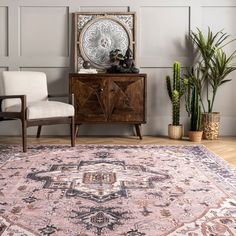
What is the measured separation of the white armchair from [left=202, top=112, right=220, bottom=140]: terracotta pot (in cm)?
151

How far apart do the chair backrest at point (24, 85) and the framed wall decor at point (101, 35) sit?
58cm

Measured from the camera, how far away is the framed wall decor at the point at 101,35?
14.2ft

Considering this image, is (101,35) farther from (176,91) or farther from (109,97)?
(176,91)

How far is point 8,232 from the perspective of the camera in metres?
1.46

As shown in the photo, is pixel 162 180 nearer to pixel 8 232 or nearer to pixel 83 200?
pixel 83 200

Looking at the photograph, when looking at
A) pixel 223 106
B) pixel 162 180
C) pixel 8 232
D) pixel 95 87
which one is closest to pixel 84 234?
pixel 8 232

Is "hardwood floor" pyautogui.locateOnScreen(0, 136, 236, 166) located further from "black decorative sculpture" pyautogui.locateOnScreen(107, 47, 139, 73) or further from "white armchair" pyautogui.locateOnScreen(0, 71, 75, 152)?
"black decorative sculpture" pyautogui.locateOnScreen(107, 47, 139, 73)

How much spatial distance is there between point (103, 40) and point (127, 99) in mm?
821

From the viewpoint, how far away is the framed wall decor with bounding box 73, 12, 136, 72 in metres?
4.32

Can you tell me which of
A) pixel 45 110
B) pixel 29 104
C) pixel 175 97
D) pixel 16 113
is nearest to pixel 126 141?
pixel 175 97

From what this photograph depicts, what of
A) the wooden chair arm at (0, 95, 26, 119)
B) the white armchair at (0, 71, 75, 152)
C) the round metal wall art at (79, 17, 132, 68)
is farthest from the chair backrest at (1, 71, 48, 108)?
the round metal wall art at (79, 17, 132, 68)

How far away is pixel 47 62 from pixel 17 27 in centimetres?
A: 53

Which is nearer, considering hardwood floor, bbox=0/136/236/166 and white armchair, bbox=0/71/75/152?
white armchair, bbox=0/71/75/152

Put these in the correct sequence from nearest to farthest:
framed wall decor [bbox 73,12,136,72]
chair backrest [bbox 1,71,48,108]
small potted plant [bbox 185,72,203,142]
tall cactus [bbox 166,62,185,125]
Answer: chair backrest [bbox 1,71,48,108], small potted plant [bbox 185,72,203,142], tall cactus [bbox 166,62,185,125], framed wall decor [bbox 73,12,136,72]
